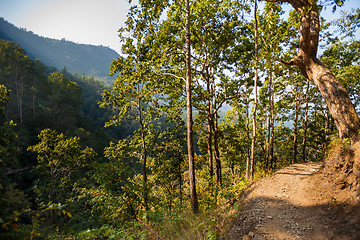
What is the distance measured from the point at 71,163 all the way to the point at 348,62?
2551 centimetres

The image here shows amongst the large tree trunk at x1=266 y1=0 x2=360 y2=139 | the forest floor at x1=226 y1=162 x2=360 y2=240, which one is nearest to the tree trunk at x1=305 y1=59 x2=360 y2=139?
the large tree trunk at x1=266 y1=0 x2=360 y2=139

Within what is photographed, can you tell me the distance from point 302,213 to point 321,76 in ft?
14.0

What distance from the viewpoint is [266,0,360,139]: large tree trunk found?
15.6 feet

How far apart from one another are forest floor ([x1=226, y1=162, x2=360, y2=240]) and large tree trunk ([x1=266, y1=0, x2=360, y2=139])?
5.94 feet

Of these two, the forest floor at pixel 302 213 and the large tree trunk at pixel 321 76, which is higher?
the large tree trunk at pixel 321 76

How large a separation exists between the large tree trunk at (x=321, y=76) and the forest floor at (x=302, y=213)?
181cm

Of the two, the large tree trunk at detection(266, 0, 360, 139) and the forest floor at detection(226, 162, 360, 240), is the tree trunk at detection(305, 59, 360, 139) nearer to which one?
the large tree trunk at detection(266, 0, 360, 139)

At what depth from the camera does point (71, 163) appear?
51.2 feet

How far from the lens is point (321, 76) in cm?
520

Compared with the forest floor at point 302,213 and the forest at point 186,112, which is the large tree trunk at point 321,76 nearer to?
the forest at point 186,112

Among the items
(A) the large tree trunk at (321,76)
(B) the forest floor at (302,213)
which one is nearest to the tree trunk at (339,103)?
(A) the large tree trunk at (321,76)

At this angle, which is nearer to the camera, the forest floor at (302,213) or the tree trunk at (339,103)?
the forest floor at (302,213)

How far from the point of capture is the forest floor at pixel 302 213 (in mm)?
3621

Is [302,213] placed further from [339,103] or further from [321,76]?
[321,76]
